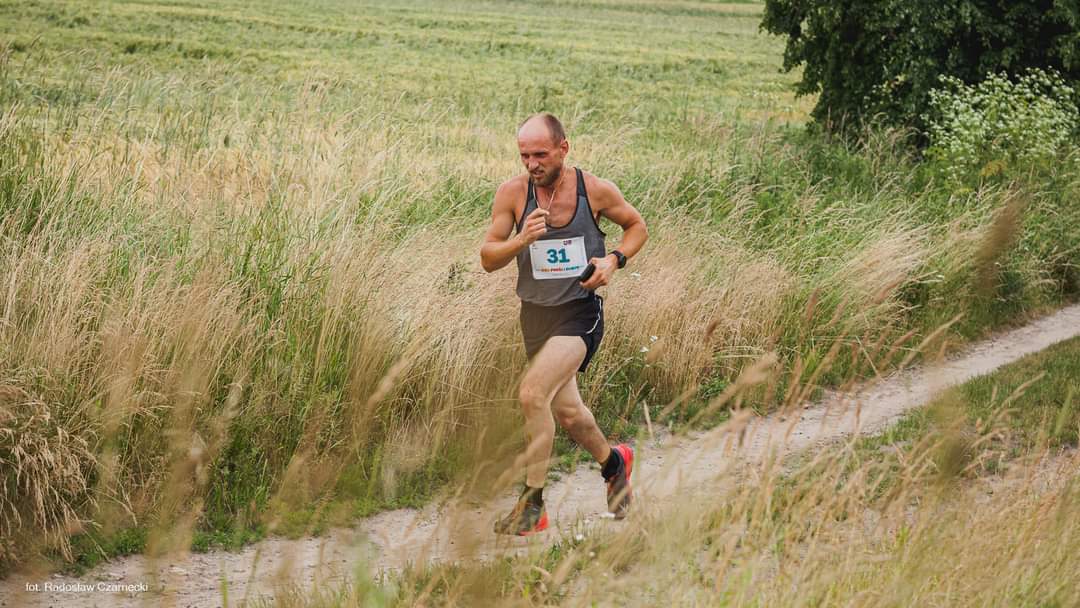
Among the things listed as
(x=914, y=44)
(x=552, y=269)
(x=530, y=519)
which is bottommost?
(x=530, y=519)

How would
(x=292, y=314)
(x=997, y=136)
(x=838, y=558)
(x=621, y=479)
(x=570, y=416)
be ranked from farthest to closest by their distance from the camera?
(x=997, y=136), (x=292, y=314), (x=621, y=479), (x=570, y=416), (x=838, y=558)

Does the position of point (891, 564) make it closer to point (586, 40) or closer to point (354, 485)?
point (354, 485)

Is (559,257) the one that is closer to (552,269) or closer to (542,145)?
(552,269)

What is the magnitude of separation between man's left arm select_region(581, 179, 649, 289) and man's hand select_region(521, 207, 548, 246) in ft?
1.31

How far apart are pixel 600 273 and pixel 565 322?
36 centimetres

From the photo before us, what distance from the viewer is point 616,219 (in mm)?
5762

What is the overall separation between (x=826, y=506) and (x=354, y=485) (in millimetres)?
2907

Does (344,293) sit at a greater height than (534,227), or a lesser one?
lesser

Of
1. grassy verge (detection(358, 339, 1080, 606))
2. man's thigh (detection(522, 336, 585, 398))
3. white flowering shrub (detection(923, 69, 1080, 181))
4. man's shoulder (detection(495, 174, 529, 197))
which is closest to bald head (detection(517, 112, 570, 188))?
man's shoulder (detection(495, 174, 529, 197))

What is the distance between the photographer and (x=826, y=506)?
4.15 metres

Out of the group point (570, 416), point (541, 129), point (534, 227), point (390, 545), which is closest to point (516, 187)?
point (541, 129)

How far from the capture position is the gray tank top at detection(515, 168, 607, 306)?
5.47 meters

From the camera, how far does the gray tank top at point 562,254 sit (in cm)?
547

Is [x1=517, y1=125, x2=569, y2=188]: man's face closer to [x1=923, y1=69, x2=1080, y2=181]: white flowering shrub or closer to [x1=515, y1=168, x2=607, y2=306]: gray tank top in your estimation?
[x1=515, y1=168, x2=607, y2=306]: gray tank top
